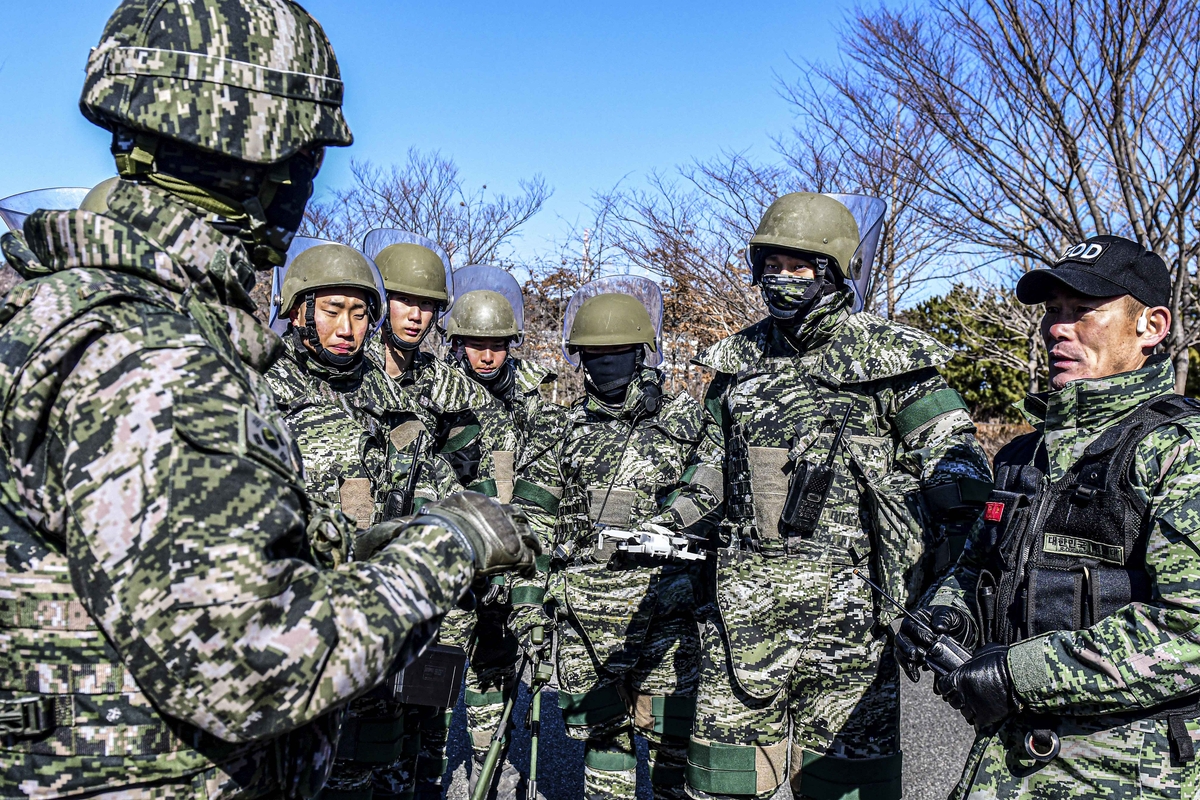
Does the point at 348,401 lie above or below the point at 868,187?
below

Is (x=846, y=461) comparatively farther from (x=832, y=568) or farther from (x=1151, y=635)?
(x=1151, y=635)

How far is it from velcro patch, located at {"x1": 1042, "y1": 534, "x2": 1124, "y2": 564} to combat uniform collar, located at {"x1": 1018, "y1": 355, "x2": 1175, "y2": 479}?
0.69 ft

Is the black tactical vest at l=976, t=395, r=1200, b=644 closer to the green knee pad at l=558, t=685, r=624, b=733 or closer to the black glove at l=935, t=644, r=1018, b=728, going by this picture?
the black glove at l=935, t=644, r=1018, b=728

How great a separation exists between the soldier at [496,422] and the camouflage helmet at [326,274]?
1.26 metres

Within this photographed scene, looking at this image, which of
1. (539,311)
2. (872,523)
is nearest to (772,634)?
(872,523)

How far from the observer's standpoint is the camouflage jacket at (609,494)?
15.3 feet

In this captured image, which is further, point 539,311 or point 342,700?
point 539,311

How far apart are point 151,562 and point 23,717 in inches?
16.0

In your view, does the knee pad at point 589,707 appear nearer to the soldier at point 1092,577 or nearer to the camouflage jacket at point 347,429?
the camouflage jacket at point 347,429

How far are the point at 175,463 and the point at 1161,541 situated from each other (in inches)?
84.1

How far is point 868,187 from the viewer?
1154 cm

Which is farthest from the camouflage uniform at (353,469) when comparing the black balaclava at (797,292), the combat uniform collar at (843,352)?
the black balaclava at (797,292)

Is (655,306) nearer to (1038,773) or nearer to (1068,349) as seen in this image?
(1068,349)

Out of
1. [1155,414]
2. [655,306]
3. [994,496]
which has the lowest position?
[994,496]
